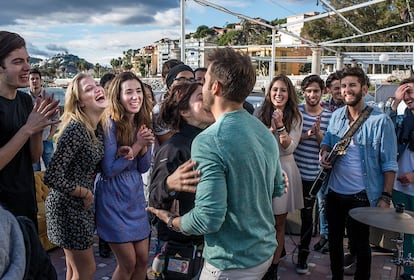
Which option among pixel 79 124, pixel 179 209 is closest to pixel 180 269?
pixel 179 209

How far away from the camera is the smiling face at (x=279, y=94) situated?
4027mm

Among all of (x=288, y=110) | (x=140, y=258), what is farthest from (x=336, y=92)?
(x=140, y=258)

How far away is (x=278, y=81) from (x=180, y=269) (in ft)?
7.67

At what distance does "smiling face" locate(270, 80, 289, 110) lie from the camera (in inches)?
159

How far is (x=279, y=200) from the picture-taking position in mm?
3785

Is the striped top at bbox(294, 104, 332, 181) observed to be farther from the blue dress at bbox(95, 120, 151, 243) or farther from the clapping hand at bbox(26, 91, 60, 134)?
the clapping hand at bbox(26, 91, 60, 134)

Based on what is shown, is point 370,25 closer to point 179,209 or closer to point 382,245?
point 382,245

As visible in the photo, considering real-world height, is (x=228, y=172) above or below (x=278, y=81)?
below

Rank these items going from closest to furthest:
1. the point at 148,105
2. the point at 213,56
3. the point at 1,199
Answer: the point at 213,56
the point at 1,199
the point at 148,105

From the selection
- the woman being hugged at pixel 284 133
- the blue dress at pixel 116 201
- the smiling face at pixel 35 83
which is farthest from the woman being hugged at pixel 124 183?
the smiling face at pixel 35 83

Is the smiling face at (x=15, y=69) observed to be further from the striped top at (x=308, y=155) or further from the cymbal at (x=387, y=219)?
the striped top at (x=308, y=155)

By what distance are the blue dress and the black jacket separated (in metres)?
0.46

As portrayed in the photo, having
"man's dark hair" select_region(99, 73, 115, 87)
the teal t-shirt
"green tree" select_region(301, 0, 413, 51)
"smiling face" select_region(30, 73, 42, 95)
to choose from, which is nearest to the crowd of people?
the teal t-shirt

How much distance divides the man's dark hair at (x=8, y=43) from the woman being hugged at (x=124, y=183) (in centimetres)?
75
